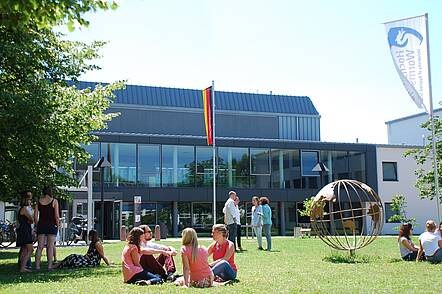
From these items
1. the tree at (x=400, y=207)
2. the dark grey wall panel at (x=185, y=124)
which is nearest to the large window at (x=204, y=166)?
the dark grey wall panel at (x=185, y=124)

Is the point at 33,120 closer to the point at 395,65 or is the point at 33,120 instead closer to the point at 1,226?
the point at 395,65

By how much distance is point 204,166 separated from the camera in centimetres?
3391

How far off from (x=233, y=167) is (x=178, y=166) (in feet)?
11.0

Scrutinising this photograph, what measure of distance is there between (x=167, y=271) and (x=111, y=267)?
2.90m

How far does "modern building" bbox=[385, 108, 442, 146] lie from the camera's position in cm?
5341

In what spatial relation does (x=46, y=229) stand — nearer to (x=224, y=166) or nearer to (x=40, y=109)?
(x=40, y=109)

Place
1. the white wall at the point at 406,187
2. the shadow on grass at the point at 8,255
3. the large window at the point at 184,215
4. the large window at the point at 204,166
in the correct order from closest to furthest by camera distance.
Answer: the shadow on grass at the point at 8,255 → the large window at the point at 184,215 → the large window at the point at 204,166 → the white wall at the point at 406,187

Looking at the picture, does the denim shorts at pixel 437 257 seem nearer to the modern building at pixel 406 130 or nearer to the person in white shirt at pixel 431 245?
the person in white shirt at pixel 431 245

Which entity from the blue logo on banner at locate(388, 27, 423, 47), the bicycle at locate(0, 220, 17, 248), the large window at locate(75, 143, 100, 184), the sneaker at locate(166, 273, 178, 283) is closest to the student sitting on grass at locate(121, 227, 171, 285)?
the sneaker at locate(166, 273, 178, 283)

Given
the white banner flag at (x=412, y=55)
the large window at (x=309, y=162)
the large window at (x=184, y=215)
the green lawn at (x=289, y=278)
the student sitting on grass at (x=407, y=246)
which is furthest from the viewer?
the large window at (x=309, y=162)

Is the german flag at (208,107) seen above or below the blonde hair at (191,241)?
above

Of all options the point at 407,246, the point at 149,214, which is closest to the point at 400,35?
the point at 407,246

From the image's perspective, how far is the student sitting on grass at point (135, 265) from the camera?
31.0ft

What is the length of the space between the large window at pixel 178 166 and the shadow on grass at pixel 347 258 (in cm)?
1965
